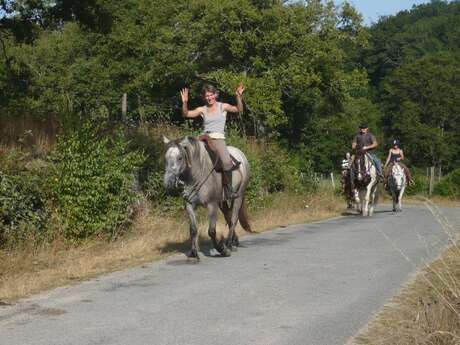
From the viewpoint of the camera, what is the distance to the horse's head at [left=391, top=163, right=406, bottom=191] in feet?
90.8

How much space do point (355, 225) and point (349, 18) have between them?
3509 cm

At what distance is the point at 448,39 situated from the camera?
134250mm

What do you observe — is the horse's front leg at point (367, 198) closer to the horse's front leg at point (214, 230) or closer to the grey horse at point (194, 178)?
the grey horse at point (194, 178)

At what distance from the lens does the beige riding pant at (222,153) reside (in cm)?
1240

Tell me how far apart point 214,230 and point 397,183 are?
16942 mm

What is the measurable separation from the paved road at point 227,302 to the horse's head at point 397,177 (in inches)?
577

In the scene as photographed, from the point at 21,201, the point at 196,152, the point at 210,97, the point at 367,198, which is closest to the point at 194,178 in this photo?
the point at 196,152

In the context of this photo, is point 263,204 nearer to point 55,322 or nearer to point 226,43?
point 55,322

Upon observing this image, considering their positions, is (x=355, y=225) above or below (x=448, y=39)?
below

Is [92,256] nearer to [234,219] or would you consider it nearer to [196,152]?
[196,152]

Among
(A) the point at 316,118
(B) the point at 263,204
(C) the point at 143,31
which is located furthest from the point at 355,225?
(A) the point at 316,118

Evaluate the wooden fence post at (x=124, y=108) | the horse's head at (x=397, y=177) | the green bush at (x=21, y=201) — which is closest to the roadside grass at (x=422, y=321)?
the green bush at (x=21, y=201)

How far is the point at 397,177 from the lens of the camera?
27.9 meters

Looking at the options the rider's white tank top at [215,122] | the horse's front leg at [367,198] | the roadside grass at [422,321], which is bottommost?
the horse's front leg at [367,198]
